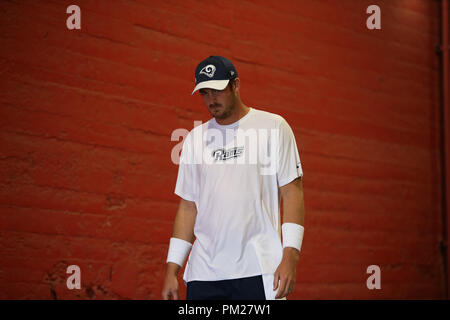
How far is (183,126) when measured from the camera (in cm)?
391

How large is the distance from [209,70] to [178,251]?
0.79 m

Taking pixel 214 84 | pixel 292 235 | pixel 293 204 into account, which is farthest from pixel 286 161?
pixel 214 84

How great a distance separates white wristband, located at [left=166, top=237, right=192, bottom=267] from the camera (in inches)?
95.5

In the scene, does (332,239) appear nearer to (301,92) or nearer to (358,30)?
(301,92)

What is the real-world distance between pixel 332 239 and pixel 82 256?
209 cm

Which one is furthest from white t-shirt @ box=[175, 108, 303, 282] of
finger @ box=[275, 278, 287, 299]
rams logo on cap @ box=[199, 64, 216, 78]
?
rams logo on cap @ box=[199, 64, 216, 78]

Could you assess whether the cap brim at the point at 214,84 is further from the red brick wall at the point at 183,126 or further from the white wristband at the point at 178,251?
the red brick wall at the point at 183,126

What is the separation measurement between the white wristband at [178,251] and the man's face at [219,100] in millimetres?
576

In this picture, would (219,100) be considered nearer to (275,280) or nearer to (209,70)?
(209,70)

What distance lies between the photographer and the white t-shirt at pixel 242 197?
2.26 meters

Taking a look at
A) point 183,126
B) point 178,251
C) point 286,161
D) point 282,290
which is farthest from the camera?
point 183,126

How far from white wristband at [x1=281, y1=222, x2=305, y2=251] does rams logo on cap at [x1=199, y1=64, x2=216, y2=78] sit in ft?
2.32

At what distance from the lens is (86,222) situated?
347 cm

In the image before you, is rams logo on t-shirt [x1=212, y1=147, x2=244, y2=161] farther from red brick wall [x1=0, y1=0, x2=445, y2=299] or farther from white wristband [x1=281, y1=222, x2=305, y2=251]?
red brick wall [x1=0, y1=0, x2=445, y2=299]
